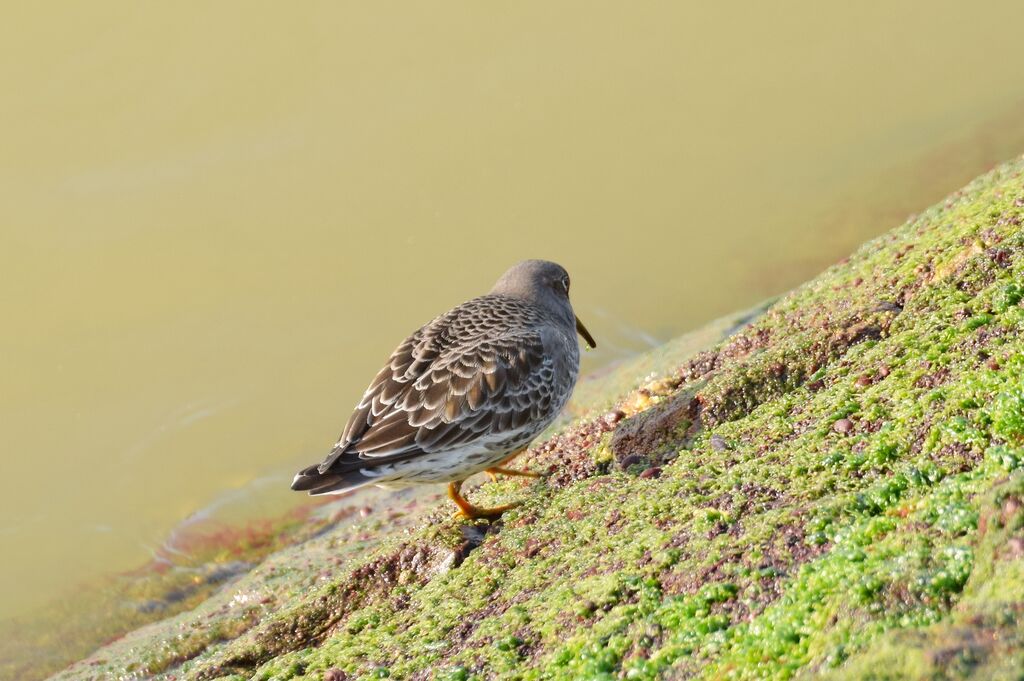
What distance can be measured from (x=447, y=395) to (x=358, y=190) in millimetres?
6709

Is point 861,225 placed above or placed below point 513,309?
below

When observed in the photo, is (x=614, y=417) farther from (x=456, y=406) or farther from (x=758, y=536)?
(x=758, y=536)

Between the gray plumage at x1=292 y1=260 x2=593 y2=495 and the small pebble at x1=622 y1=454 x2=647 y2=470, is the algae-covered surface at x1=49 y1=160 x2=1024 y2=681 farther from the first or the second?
the gray plumage at x1=292 y1=260 x2=593 y2=495

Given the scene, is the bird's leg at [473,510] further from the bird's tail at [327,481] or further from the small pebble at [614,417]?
the small pebble at [614,417]

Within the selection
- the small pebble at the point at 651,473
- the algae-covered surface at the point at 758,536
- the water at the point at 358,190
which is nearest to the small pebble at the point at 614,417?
the algae-covered surface at the point at 758,536

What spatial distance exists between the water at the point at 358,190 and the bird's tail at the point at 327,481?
3546 millimetres

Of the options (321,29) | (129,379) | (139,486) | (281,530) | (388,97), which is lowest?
(281,530)

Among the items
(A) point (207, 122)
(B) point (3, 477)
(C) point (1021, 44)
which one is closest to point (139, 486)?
(B) point (3, 477)

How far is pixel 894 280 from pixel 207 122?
10016 millimetres

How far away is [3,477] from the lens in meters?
10.4

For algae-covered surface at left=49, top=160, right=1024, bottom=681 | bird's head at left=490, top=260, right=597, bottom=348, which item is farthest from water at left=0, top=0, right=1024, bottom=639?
algae-covered surface at left=49, top=160, right=1024, bottom=681

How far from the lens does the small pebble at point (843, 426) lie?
5168 millimetres

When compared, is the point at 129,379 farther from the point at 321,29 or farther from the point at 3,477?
the point at 321,29

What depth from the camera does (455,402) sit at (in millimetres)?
6832
